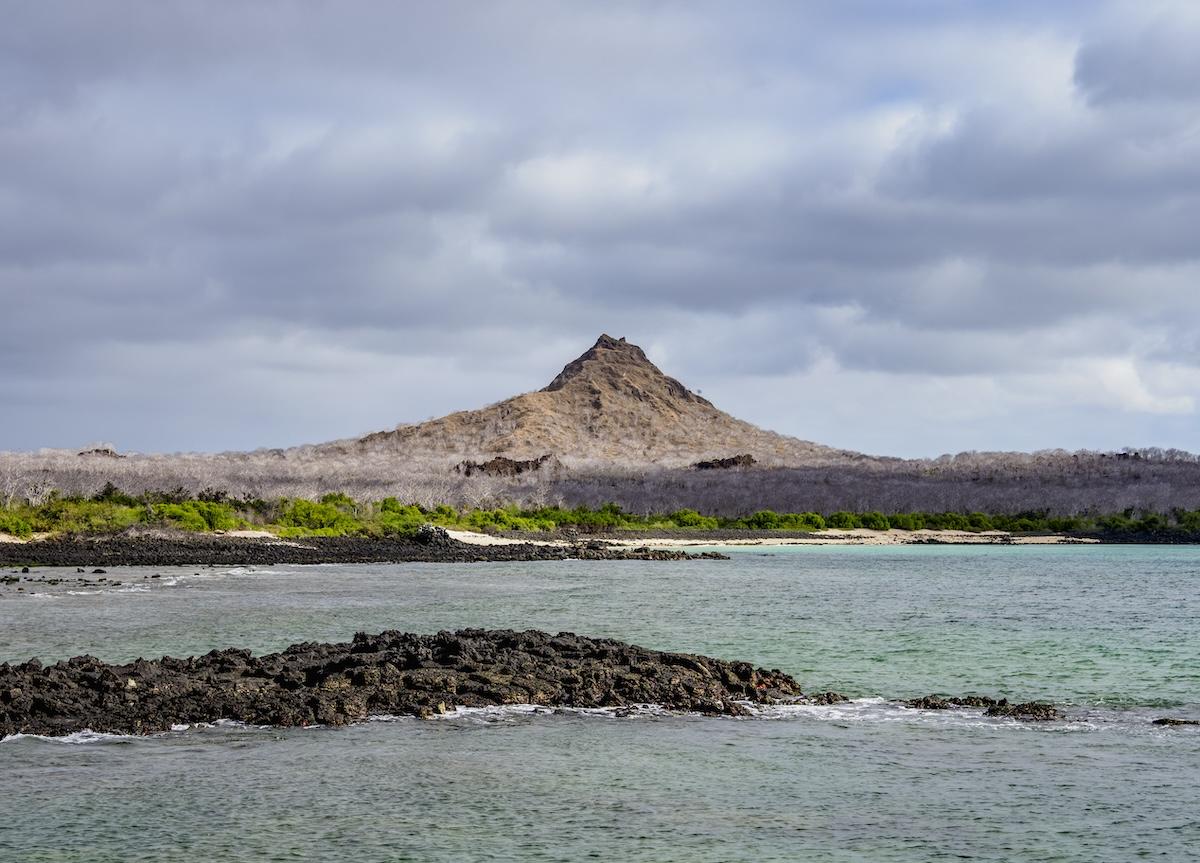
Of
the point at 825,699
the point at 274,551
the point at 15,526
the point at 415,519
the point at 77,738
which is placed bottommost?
the point at 77,738

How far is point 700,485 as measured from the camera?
16550 cm

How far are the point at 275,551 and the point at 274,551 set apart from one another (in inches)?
2.3

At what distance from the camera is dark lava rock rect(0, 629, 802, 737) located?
18781 mm

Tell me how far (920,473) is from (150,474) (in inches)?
4369

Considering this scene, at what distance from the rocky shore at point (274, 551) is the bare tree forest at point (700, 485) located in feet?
85.4

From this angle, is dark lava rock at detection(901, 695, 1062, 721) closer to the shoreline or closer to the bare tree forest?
the shoreline

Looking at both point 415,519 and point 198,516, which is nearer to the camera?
point 198,516

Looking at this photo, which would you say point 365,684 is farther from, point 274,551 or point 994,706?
point 274,551

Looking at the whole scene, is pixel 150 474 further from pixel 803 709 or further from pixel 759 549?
pixel 803 709

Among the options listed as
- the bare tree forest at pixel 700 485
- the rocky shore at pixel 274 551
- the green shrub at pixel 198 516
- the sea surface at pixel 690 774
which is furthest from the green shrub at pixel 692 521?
the sea surface at pixel 690 774

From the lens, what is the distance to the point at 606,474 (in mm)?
181125

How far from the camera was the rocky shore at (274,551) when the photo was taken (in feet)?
216

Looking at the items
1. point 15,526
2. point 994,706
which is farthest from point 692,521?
point 994,706

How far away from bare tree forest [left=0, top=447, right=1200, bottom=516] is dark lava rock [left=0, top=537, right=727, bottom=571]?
26.2 meters
